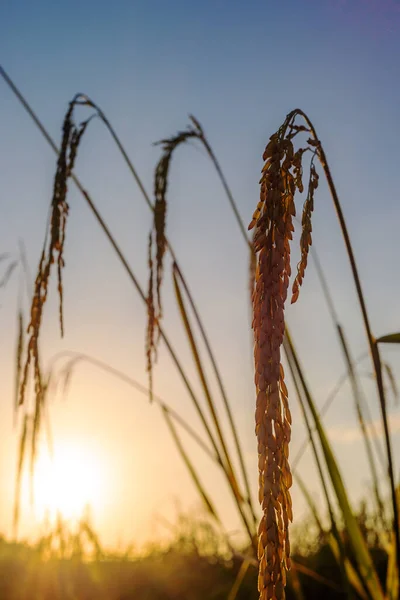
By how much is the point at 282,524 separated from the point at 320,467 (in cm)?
133

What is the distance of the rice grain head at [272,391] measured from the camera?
582 mm

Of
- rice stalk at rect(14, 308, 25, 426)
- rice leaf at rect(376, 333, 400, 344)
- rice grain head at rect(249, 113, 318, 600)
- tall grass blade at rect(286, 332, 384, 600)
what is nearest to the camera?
rice grain head at rect(249, 113, 318, 600)

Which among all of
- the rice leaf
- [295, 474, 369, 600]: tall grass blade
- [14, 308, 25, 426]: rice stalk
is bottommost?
[295, 474, 369, 600]: tall grass blade

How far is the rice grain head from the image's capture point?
0.58 metres

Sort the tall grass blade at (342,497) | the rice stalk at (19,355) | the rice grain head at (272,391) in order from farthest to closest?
the rice stalk at (19,355) < the tall grass blade at (342,497) < the rice grain head at (272,391)

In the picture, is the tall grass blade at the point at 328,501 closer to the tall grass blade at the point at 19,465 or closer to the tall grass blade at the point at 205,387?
the tall grass blade at the point at 205,387

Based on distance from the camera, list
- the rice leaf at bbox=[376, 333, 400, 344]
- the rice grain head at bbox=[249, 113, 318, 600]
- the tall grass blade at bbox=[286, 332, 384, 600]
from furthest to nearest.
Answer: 1. the tall grass blade at bbox=[286, 332, 384, 600]
2. the rice leaf at bbox=[376, 333, 400, 344]
3. the rice grain head at bbox=[249, 113, 318, 600]

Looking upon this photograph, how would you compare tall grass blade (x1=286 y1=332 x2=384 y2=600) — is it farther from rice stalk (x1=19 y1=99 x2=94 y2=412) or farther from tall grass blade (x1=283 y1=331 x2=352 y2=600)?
rice stalk (x1=19 y1=99 x2=94 y2=412)

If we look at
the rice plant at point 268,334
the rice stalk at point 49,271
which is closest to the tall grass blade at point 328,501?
the rice plant at point 268,334

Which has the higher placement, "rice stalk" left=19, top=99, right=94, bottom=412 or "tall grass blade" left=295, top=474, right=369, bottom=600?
"rice stalk" left=19, top=99, right=94, bottom=412

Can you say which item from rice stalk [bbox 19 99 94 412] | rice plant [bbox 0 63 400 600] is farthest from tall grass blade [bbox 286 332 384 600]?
rice stalk [bbox 19 99 94 412]

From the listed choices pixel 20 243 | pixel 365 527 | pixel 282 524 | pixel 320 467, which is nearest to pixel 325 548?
pixel 365 527

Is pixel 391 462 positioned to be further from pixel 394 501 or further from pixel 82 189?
pixel 82 189

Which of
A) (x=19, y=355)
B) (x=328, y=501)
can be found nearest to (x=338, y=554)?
(x=328, y=501)
